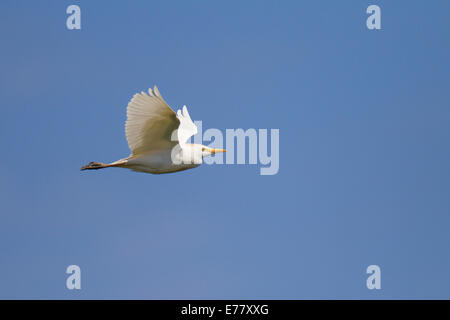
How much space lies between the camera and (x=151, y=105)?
15.3m

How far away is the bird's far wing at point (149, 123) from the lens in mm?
15250

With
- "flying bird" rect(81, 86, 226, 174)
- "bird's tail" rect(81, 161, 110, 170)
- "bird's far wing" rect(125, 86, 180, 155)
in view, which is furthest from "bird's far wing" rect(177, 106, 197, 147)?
"bird's tail" rect(81, 161, 110, 170)

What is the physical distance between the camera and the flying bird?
15.5 meters

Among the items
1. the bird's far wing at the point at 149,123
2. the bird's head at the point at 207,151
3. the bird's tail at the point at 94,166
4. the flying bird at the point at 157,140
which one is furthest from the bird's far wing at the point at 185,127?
the bird's tail at the point at 94,166

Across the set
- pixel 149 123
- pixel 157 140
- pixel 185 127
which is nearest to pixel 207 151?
pixel 185 127

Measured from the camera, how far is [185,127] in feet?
54.4

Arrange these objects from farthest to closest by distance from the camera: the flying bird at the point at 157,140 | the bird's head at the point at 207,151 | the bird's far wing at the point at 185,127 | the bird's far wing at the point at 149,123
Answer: the bird's head at the point at 207,151, the bird's far wing at the point at 185,127, the flying bird at the point at 157,140, the bird's far wing at the point at 149,123

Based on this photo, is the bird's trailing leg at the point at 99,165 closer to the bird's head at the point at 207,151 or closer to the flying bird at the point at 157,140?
the flying bird at the point at 157,140

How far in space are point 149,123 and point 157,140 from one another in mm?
661

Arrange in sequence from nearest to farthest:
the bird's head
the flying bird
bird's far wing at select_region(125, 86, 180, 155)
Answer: bird's far wing at select_region(125, 86, 180, 155)
the flying bird
the bird's head

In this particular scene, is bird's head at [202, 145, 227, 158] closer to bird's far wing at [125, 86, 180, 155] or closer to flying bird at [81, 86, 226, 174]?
flying bird at [81, 86, 226, 174]

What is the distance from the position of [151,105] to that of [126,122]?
0.89 m

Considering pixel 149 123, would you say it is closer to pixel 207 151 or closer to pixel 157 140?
pixel 157 140
